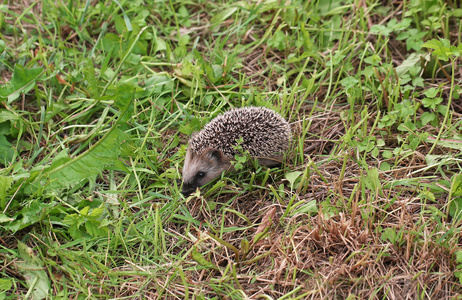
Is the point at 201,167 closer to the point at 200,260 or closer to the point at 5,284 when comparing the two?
the point at 200,260

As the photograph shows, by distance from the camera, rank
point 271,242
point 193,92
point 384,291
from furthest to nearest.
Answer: point 193,92, point 271,242, point 384,291

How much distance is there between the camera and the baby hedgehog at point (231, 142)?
4508 mm

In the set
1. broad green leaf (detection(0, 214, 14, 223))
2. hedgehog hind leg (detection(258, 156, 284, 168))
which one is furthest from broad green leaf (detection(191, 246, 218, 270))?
broad green leaf (detection(0, 214, 14, 223))

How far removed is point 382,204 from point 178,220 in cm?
194

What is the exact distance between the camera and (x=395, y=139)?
4629 mm

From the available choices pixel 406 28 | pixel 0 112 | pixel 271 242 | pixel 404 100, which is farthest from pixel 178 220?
pixel 406 28

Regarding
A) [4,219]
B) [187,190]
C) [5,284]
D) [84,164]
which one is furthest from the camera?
[187,190]

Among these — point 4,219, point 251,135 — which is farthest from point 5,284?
point 251,135

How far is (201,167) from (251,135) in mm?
625

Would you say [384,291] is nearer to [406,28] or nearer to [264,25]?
[406,28]

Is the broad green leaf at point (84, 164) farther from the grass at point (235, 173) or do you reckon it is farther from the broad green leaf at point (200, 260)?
the broad green leaf at point (200, 260)

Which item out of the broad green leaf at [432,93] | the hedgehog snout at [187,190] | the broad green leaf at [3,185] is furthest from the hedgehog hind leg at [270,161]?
the broad green leaf at [3,185]

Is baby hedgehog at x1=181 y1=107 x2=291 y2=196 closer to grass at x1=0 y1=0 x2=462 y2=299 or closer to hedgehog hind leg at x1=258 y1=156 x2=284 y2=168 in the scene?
hedgehog hind leg at x1=258 y1=156 x2=284 y2=168

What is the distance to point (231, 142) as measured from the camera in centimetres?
456
